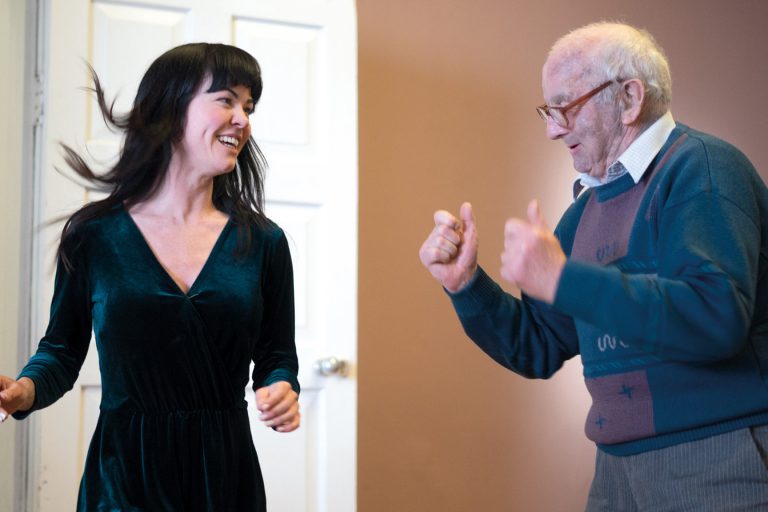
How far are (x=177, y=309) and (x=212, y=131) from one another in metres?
0.33

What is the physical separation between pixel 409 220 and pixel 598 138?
165cm

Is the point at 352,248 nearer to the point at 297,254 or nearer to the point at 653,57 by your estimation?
the point at 297,254

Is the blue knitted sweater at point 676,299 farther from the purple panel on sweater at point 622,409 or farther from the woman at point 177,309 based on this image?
the woman at point 177,309

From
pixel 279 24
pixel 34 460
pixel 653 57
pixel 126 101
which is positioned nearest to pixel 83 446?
pixel 34 460

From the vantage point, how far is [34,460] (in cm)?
266

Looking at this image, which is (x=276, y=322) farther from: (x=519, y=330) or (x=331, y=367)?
(x=331, y=367)

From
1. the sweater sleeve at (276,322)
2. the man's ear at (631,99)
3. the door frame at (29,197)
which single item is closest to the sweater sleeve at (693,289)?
the man's ear at (631,99)

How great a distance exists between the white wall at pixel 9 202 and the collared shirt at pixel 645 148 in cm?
190

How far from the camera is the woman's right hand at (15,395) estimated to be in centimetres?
147

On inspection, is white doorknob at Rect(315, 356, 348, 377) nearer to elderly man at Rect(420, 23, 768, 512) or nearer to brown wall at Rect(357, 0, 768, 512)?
brown wall at Rect(357, 0, 768, 512)

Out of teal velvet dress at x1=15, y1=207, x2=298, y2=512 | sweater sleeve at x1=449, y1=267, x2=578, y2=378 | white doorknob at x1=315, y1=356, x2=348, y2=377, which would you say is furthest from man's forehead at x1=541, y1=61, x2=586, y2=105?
white doorknob at x1=315, y1=356, x2=348, y2=377

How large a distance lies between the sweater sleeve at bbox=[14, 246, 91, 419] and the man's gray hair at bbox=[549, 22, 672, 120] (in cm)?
105

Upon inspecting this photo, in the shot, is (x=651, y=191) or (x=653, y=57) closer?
(x=651, y=191)

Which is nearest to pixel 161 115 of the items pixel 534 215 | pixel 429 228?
pixel 534 215
